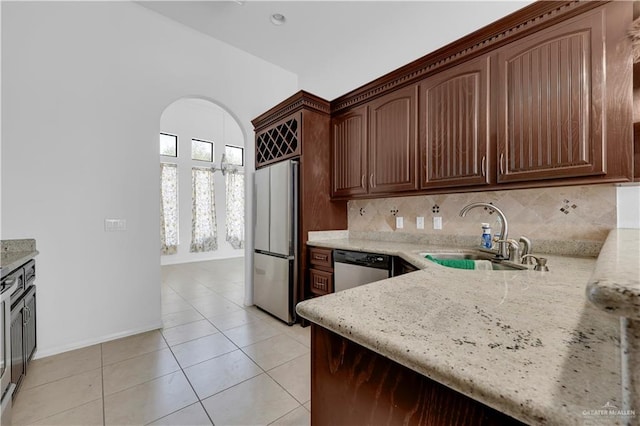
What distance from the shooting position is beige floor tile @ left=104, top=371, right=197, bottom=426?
60.8 inches

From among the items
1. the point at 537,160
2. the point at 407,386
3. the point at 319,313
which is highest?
the point at 537,160

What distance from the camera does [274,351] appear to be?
2.29 m

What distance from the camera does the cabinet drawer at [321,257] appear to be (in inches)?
107

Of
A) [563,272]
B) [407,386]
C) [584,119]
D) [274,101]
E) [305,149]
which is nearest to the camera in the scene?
[407,386]

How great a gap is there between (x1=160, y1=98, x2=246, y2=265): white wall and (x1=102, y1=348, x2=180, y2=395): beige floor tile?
4.31 m

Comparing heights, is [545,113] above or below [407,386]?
above

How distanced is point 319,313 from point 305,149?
2349 mm

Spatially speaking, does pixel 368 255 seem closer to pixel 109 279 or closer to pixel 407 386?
pixel 407 386

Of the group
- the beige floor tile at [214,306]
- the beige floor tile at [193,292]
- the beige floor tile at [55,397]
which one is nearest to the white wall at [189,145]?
the beige floor tile at [193,292]

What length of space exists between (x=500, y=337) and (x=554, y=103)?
1.77 m

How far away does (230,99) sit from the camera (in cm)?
334

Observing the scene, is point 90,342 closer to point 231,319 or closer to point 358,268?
point 231,319

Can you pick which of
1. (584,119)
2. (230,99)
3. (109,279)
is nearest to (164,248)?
(109,279)

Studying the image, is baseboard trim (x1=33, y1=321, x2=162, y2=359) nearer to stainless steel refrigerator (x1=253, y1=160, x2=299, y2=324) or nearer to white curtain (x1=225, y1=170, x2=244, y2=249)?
stainless steel refrigerator (x1=253, y1=160, x2=299, y2=324)
